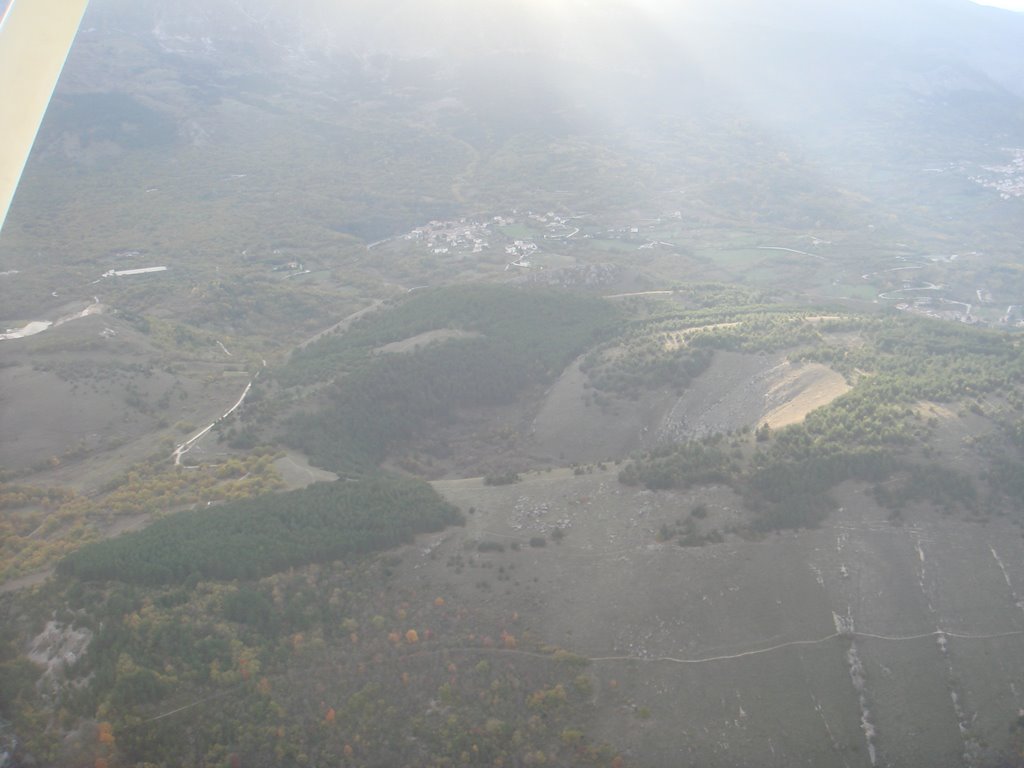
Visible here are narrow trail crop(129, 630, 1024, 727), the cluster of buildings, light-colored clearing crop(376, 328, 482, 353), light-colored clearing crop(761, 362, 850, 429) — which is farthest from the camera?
the cluster of buildings

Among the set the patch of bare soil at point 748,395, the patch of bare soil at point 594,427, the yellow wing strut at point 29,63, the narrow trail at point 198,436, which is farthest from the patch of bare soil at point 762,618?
the yellow wing strut at point 29,63

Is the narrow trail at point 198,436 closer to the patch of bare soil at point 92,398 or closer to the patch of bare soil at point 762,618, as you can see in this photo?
the patch of bare soil at point 92,398

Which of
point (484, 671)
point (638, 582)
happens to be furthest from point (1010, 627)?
point (484, 671)

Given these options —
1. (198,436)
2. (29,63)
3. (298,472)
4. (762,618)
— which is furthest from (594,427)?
(29,63)

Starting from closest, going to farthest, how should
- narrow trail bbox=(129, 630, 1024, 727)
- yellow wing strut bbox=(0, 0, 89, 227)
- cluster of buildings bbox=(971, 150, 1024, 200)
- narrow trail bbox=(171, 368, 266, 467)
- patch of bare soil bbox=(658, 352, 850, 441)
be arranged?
yellow wing strut bbox=(0, 0, 89, 227) < narrow trail bbox=(129, 630, 1024, 727) < narrow trail bbox=(171, 368, 266, 467) < patch of bare soil bbox=(658, 352, 850, 441) < cluster of buildings bbox=(971, 150, 1024, 200)

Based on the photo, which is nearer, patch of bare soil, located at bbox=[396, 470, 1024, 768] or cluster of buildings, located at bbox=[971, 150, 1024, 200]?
patch of bare soil, located at bbox=[396, 470, 1024, 768]

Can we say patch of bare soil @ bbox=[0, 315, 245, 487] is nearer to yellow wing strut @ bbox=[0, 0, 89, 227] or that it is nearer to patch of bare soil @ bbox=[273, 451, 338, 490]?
patch of bare soil @ bbox=[273, 451, 338, 490]

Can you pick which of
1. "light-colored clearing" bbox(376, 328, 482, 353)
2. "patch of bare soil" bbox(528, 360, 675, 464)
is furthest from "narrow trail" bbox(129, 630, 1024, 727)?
"light-colored clearing" bbox(376, 328, 482, 353)

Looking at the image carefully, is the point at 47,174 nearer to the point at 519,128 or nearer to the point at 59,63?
the point at 519,128
